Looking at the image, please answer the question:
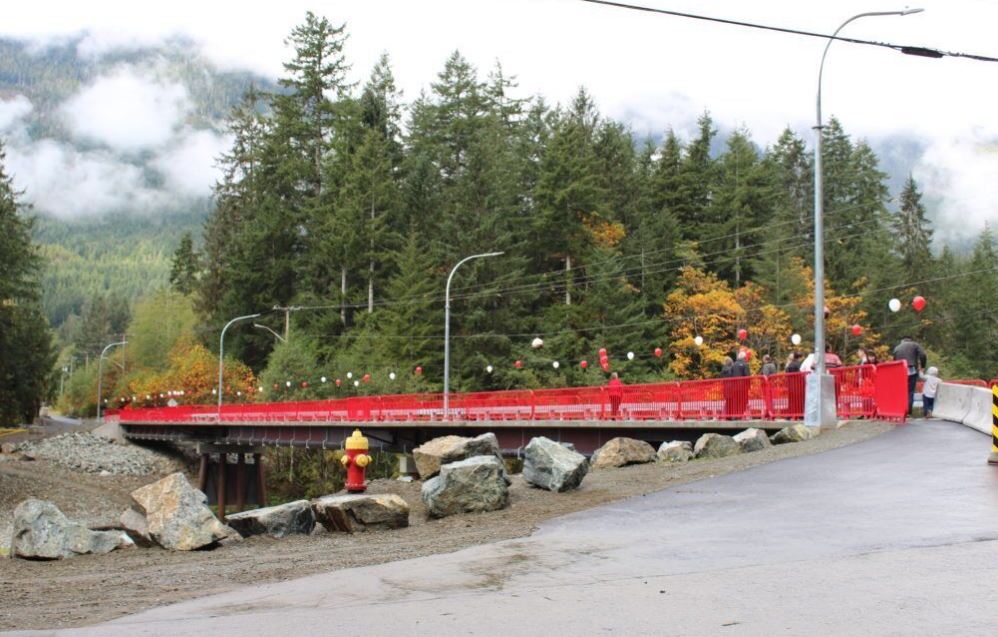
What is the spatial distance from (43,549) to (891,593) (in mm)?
10531

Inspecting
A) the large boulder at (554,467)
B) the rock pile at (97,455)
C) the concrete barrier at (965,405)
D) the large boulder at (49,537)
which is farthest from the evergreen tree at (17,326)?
the concrete barrier at (965,405)

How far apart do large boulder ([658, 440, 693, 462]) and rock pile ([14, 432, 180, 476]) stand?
55058 mm

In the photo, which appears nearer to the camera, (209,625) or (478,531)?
(209,625)

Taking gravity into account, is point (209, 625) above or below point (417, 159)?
below

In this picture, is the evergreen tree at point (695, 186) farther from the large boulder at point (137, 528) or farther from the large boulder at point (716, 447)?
the large boulder at point (137, 528)

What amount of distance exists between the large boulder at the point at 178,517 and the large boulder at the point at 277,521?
1.44ft

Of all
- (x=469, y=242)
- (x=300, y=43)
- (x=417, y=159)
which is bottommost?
(x=469, y=242)

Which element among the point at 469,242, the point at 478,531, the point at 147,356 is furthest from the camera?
the point at 147,356

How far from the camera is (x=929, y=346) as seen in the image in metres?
83.4

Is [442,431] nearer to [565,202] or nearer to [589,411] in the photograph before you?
[589,411]

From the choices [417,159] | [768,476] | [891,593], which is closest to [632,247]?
[417,159]

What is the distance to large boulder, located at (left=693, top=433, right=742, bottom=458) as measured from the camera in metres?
20.7

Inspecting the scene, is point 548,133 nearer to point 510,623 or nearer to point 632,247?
point 632,247

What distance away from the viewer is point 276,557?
1197 centimetres
